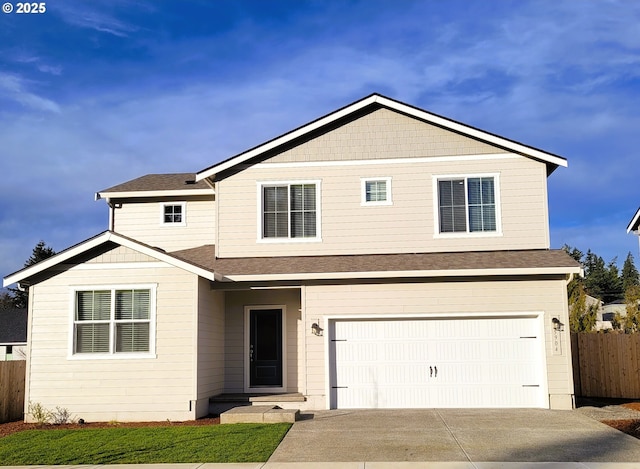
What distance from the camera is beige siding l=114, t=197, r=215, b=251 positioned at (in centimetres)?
1906

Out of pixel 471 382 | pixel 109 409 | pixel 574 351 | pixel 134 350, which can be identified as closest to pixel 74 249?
pixel 134 350

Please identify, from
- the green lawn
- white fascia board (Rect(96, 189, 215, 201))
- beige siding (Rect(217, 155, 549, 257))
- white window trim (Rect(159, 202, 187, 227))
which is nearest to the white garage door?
beige siding (Rect(217, 155, 549, 257))

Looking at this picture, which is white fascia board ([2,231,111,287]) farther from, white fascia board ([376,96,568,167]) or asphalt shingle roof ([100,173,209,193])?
white fascia board ([376,96,568,167])

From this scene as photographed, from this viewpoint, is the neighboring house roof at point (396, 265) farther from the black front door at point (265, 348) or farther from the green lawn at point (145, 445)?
the green lawn at point (145, 445)

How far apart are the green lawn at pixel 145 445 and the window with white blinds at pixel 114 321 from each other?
2085 millimetres

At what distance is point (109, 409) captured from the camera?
14.4 meters

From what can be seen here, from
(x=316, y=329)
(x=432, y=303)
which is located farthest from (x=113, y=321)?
(x=432, y=303)

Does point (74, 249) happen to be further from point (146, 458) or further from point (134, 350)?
point (146, 458)

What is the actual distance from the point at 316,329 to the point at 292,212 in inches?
127

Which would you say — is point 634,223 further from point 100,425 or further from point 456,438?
point 100,425

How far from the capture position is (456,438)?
11.3m

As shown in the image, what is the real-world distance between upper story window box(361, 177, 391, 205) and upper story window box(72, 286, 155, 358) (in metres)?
5.72

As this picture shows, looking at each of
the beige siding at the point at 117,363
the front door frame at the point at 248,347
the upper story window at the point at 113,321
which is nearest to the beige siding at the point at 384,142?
the front door frame at the point at 248,347

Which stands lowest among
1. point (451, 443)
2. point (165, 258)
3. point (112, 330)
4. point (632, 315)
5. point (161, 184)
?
point (451, 443)
